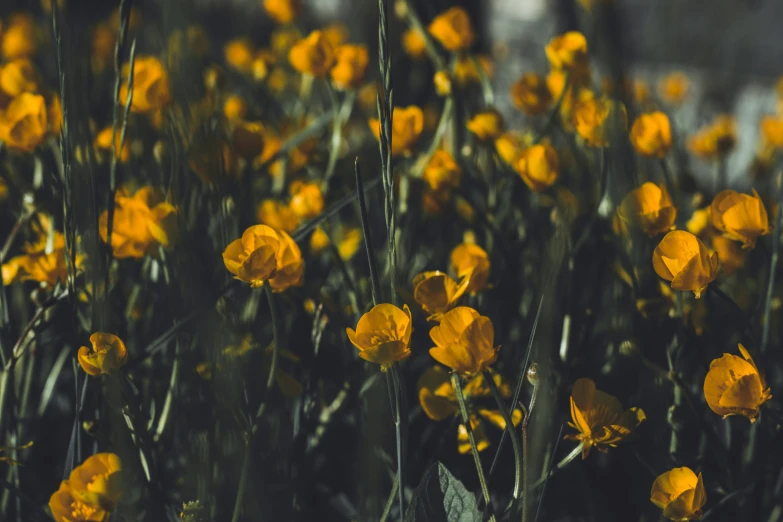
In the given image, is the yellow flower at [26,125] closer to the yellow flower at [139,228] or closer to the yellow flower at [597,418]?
the yellow flower at [139,228]

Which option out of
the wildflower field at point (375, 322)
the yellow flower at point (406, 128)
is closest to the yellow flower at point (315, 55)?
the wildflower field at point (375, 322)

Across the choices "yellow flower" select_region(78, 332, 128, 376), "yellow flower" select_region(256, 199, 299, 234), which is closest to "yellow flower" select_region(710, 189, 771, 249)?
"yellow flower" select_region(256, 199, 299, 234)

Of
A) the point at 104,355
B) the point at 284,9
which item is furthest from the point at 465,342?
the point at 284,9

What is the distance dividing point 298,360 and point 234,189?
24 centimetres

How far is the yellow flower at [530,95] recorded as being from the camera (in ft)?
3.48

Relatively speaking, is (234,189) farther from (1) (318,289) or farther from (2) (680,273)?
(2) (680,273)

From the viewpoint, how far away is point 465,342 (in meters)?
0.58

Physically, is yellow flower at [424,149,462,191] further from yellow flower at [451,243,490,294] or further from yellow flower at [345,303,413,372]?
yellow flower at [345,303,413,372]

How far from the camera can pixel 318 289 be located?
86 centimetres

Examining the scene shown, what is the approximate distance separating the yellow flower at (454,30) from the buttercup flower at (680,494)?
2.23 ft

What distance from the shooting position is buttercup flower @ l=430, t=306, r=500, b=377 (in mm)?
579

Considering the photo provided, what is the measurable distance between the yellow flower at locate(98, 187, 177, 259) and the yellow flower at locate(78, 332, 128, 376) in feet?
0.44

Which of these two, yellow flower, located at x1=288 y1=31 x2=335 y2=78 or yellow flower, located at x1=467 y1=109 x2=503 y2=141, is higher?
yellow flower, located at x1=288 y1=31 x2=335 y2=78

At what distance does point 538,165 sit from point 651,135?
0.48 feet
